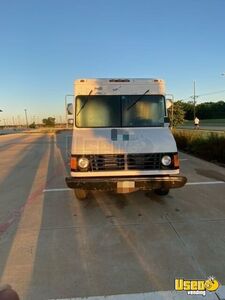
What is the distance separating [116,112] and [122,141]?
954 mm

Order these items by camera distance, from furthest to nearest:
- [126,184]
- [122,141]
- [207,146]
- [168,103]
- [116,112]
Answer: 1. [207,146]
2. [168,103]
3. [116,112]
4. [122,141]
5. [126,184]

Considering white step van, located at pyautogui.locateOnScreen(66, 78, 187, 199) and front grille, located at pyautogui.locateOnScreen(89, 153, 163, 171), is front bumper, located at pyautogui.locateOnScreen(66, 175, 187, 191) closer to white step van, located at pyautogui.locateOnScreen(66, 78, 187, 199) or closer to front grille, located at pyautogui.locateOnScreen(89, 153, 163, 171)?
white step van, located at pyautogui.locateOnScreen(66, 78, 187, 199)

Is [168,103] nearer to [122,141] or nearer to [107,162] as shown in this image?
[122,141]

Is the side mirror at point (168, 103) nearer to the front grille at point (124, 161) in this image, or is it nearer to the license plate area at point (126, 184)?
the front grille at point (124, 161)

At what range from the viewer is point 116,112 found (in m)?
6.07

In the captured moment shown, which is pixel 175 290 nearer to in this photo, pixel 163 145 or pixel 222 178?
pixel 163 145

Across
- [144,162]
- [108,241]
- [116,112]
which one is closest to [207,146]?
[116,112]

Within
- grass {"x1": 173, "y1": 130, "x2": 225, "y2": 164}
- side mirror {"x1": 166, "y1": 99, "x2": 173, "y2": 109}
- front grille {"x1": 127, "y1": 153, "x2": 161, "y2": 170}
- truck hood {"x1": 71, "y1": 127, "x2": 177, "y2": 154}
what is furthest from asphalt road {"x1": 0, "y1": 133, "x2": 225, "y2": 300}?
grass {"x1": 173, "y1": 130, "x2": 225, "y2": 164}

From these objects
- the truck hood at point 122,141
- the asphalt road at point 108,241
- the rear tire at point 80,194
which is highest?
the truck hood at point 122,141

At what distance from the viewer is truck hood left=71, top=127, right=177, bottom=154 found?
518cm

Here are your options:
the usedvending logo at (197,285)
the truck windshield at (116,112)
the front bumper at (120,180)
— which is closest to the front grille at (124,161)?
the front bumper at (120,180)

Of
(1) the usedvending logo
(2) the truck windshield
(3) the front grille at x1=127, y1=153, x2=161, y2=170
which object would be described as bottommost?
(1) the usedvending logo

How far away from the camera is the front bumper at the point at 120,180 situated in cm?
503

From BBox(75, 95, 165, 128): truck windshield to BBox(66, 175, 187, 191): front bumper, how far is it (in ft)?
4.44
